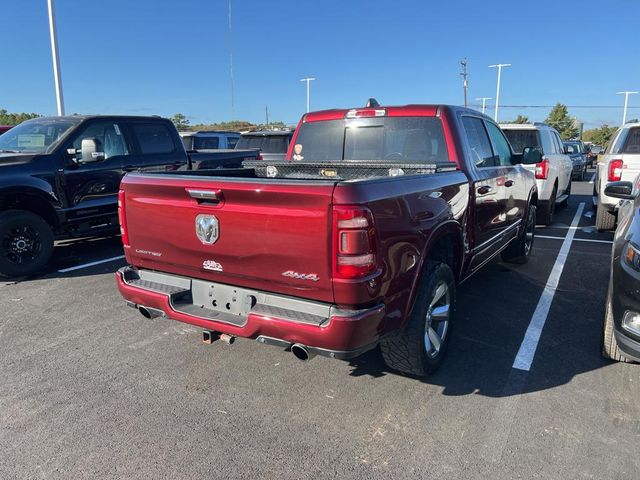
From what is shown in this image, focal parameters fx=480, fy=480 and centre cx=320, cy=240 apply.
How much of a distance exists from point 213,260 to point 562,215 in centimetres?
1035

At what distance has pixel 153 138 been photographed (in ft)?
25.8

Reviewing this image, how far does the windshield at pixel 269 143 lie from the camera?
11.9m

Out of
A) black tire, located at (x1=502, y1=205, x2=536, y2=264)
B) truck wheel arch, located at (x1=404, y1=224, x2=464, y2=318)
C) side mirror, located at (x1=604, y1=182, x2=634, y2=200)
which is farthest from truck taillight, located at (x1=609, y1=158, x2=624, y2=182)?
truck wheel arch, located at (x1=404, y1=224, x2=464, y2=318)

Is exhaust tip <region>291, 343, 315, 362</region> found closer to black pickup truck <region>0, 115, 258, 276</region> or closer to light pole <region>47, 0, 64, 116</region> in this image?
black pickup truck <region>0, 115, 258, 276</region>

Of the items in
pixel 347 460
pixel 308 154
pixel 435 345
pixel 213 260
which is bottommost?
pixel 347 460

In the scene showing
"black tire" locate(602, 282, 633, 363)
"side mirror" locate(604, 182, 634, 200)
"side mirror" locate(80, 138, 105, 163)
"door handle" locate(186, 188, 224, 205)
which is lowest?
"black tire" locate(602, 282, 633, 363)

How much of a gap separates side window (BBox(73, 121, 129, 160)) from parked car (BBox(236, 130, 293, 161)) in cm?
455

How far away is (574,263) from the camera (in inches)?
263

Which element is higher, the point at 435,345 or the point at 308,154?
the point at 308,154

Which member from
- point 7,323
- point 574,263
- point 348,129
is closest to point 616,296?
point 348,129

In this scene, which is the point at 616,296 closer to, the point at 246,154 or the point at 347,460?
the point at 347,460

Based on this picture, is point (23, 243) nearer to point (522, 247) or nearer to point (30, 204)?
point (30, 204)

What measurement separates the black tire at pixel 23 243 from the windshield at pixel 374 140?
3587 millimetres

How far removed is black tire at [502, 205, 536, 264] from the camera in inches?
249
